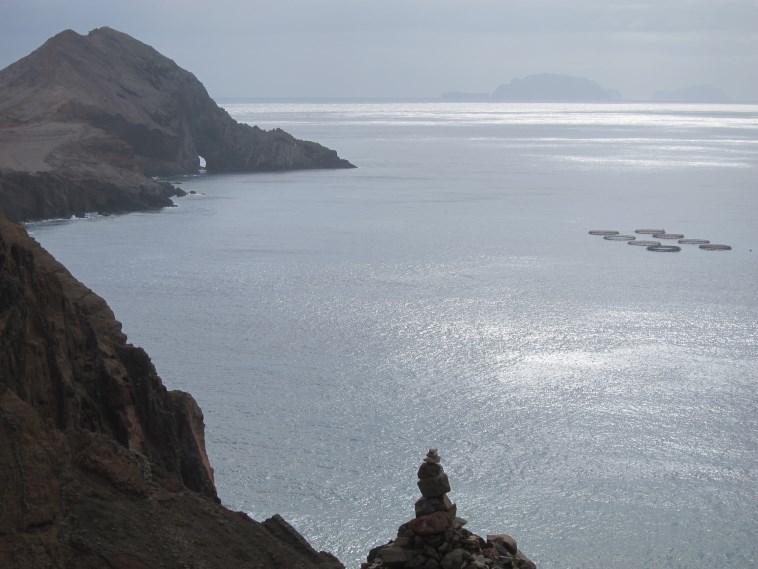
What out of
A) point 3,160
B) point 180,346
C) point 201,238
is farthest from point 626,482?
point 3,160

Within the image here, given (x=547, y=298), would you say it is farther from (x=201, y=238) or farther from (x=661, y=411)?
(x=201, y=238)

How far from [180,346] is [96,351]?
2215 cm

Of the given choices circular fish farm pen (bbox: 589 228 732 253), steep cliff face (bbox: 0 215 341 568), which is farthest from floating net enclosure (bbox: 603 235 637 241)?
steep cliff face (bbox: 0 215 341 568)

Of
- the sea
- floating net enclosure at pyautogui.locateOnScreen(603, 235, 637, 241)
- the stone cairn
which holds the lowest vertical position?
the sea

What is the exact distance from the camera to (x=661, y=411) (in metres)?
32.7

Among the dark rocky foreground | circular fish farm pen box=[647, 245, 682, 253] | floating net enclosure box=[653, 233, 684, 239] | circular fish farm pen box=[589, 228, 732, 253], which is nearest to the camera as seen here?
circular fish farm pen box=[647, 245, 682, 253]

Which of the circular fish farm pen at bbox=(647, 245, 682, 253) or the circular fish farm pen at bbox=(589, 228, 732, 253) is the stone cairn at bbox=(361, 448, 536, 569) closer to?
the circular fish farm pen at bbox=(647, 245, 682, 253)

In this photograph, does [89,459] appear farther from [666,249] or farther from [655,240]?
[655,240]

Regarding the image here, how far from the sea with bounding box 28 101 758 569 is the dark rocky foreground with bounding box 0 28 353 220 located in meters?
4.47

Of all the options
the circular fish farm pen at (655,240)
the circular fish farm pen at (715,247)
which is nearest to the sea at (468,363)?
the circular fish farm pen at (655,240)

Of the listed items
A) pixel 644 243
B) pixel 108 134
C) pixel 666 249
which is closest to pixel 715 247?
pixel 666 249

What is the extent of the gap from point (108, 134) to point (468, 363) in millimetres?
65735

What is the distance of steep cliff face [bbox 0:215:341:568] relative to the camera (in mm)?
11922

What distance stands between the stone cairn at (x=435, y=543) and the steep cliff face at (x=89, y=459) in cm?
120
